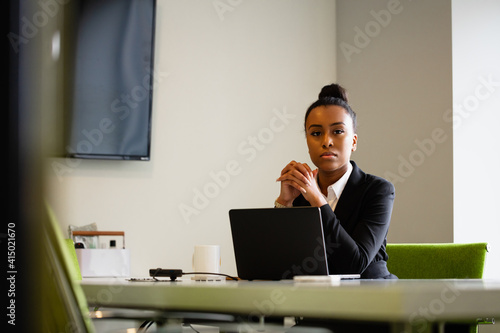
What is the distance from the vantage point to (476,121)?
11.8 feet

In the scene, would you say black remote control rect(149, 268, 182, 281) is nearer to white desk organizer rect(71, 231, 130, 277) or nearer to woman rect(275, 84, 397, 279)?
woman rect(275, 84, 397, 279)

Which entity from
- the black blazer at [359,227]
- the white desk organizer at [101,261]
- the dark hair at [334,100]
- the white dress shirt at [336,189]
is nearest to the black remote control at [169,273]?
the black blazer at [359,227]

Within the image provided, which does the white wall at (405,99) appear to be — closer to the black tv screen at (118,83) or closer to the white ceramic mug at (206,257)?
the black tv screen at (118,83)

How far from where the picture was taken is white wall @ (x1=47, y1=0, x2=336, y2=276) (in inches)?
139

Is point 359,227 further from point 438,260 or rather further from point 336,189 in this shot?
point 438,260

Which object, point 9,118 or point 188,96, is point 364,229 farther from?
point 188,96

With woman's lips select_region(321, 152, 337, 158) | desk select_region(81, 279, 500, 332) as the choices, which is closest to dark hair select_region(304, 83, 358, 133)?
woman's lips select_region(321, 152, 337, 158)

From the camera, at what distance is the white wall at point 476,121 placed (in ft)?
11.7

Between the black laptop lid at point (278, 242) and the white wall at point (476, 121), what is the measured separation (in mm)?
2271

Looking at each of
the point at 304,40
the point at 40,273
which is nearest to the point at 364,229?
the point at 40,273

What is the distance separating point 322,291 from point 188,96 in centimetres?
311

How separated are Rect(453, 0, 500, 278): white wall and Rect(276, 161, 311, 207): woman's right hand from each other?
186 centimetres

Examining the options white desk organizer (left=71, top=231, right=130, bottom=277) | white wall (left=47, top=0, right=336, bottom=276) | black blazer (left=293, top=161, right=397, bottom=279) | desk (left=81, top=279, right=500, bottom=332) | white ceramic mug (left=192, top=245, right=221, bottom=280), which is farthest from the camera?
white wall (left=47, top=0, right=336, bottom=276)

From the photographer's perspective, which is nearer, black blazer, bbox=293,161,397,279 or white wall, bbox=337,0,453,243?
black blazer, bbox=293,161,397,279
